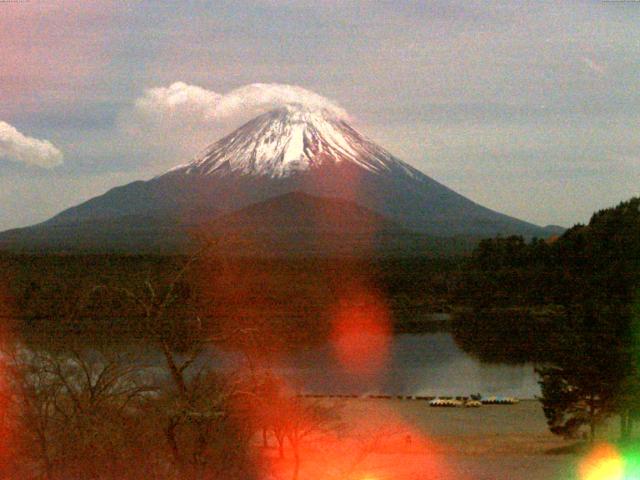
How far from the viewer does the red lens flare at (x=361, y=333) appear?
57.9ft

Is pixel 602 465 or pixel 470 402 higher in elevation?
pixel 602 465

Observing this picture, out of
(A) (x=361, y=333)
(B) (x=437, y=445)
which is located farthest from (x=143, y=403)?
(A) (x=361, y=333)

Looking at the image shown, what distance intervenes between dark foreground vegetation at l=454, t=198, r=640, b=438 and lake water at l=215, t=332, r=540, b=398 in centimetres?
77

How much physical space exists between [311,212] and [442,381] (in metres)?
30.7

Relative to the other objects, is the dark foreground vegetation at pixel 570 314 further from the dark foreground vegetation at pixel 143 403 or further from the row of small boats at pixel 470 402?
the dark foreground vegetation at pixel 143 403

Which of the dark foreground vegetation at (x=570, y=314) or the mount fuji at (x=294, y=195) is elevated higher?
the mount fuji at (x=294, y=195)

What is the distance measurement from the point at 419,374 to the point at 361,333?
455 centimetres

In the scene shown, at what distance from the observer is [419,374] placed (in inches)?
664

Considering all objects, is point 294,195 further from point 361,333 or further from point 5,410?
point 5,410

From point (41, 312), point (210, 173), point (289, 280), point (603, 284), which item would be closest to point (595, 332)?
point (41, 312)

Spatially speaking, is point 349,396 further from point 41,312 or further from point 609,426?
point 41,312

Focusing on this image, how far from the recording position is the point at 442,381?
1625cm

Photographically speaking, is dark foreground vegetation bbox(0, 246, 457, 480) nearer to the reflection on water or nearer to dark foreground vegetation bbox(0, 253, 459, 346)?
dark foreground vegetation bbox(0, 253, 459, 346)

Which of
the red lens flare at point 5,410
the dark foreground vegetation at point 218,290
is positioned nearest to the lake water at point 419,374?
the dark foreground vegetation at point 218,290
